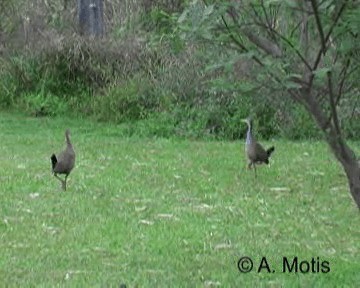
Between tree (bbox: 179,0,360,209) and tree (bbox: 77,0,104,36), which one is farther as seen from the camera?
tree (bbox: 77,0,104,36)

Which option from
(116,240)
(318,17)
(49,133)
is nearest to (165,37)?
(318,17)

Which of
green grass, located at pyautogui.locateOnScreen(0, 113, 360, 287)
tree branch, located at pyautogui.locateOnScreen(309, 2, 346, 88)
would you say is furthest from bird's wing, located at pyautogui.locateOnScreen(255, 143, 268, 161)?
tree branch, located at pyautogui.locateOnScreen(309, 2, 346, 88)

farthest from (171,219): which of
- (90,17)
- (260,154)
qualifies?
(90,17)

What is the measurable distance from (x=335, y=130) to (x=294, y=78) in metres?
0.55

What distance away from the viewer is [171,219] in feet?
28.7

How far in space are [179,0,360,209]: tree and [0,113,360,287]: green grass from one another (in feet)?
5.89

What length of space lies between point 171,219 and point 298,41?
12.3 ft

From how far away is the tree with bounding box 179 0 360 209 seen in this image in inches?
183

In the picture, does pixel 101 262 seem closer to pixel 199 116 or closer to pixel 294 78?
pixel 294 78

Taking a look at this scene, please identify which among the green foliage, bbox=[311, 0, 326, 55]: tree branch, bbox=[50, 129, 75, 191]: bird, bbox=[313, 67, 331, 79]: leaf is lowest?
the green foliage

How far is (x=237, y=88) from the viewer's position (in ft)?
17.4

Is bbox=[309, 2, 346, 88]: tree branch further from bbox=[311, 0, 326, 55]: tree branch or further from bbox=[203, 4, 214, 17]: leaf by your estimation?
bbox=[203, 4, 214, 17]: leaf

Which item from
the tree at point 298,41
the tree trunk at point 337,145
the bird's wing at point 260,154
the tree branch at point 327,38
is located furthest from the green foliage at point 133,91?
the tree branch at point 327,38

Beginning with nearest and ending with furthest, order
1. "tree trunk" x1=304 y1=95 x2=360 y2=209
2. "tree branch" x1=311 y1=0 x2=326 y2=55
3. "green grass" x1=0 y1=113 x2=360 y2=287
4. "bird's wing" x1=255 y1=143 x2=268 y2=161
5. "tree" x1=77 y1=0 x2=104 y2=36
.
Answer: "tree branch" x1=311 y1=0 x2=326 y2=55
"tree trunk" x1=304 y1=95 x2=360 y2=209
"green grass" x1=0 y1=113 x2=360 y2=287
"bird's wing" x1=255 y1=143 x2=268 y2=161
"tree" x1=77 y1=0 x2=104 y2=36
